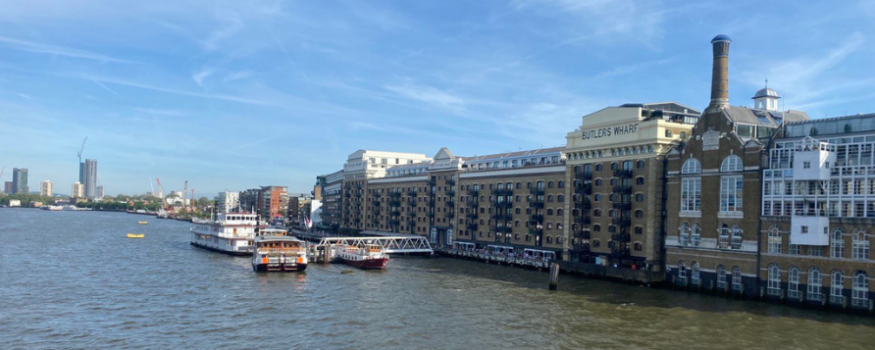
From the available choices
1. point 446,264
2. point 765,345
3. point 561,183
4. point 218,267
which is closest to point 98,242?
point 218,267

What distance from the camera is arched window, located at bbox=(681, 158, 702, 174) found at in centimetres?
7900

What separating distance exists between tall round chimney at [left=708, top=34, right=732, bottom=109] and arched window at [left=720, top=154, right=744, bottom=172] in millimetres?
7132

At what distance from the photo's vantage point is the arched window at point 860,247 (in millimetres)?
62062

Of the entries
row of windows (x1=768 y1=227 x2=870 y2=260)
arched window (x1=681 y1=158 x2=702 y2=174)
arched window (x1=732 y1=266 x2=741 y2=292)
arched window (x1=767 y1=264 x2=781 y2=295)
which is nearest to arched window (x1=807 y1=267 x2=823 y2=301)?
row of windows (x1=768 y1=227 x2=870 y2=260)

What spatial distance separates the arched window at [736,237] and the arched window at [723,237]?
873mm

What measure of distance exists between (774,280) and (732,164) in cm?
1350

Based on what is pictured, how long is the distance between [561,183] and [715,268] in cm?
3242

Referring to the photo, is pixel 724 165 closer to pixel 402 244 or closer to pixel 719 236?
pixel 719 236

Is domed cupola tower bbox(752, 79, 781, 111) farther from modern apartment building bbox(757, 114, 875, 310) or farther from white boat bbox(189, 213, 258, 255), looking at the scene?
white boat bbox(189, 213, 258, 255)

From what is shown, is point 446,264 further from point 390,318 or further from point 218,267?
point 390,318

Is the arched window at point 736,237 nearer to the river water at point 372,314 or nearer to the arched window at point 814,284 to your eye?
the river water at point 372,314

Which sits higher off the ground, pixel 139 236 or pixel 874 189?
pixel 874 189

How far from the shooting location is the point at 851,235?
6319 cm

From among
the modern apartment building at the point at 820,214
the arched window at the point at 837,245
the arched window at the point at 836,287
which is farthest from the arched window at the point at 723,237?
the arched window at the point at 836,287
